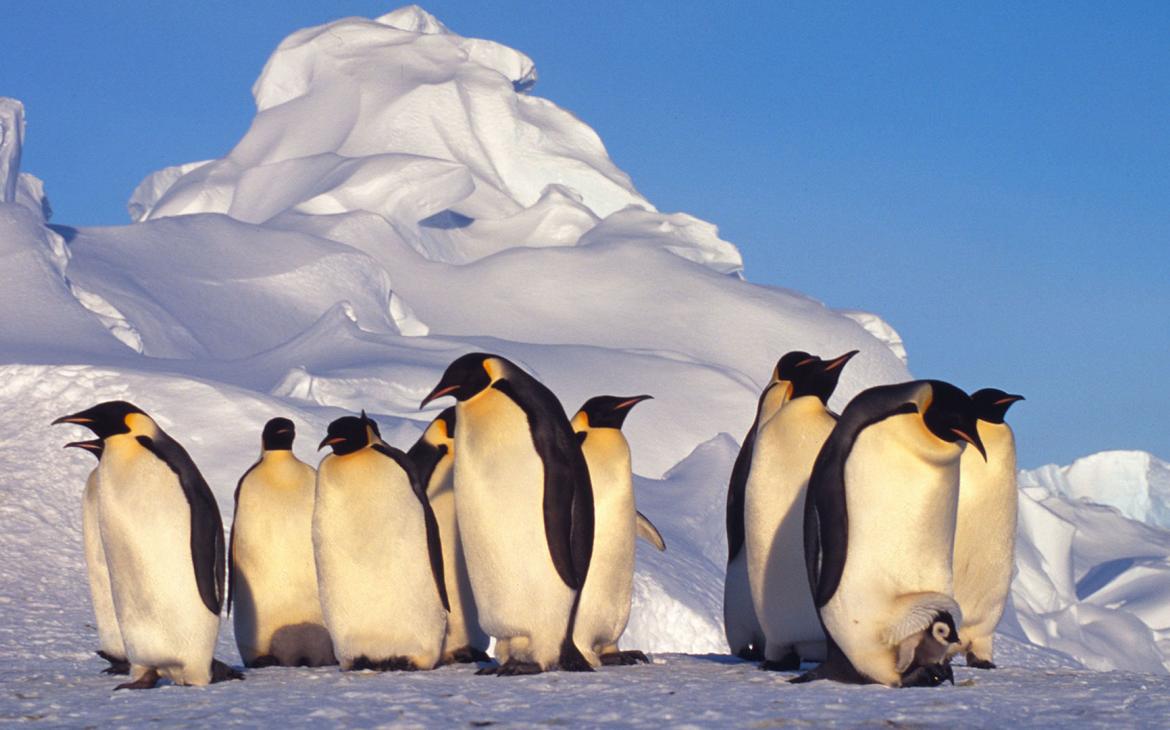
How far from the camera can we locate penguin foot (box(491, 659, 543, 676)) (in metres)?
5.05

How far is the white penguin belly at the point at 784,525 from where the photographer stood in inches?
204

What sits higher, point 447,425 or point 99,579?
point 447,425

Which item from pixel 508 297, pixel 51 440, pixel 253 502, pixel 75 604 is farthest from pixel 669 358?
pixel 253 502

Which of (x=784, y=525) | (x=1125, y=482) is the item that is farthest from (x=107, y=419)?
(x=1125, y=482)

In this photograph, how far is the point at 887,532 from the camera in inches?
178

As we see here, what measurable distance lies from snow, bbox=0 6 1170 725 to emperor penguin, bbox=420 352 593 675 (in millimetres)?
305

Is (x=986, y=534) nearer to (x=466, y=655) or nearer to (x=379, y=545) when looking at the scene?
(x=466, y=655)

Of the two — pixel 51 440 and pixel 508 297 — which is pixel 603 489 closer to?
pixel 51 440

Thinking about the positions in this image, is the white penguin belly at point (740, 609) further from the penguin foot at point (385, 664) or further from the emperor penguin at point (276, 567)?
the emperor penguin at point (276, 567)

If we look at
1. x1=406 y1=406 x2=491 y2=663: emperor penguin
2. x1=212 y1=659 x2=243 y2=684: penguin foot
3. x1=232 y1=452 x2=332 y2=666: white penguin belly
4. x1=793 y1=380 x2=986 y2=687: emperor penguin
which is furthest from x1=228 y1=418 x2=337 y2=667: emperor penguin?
x1=793 y1=380 x2=986 y2=687: emperor penguin

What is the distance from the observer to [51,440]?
1124cm

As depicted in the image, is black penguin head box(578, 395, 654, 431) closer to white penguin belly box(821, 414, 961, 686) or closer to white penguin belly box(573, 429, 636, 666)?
white penguin belly box(573, 429, 636, 666)

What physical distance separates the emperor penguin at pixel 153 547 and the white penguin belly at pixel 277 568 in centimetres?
96

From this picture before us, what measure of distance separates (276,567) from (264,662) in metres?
0.39
